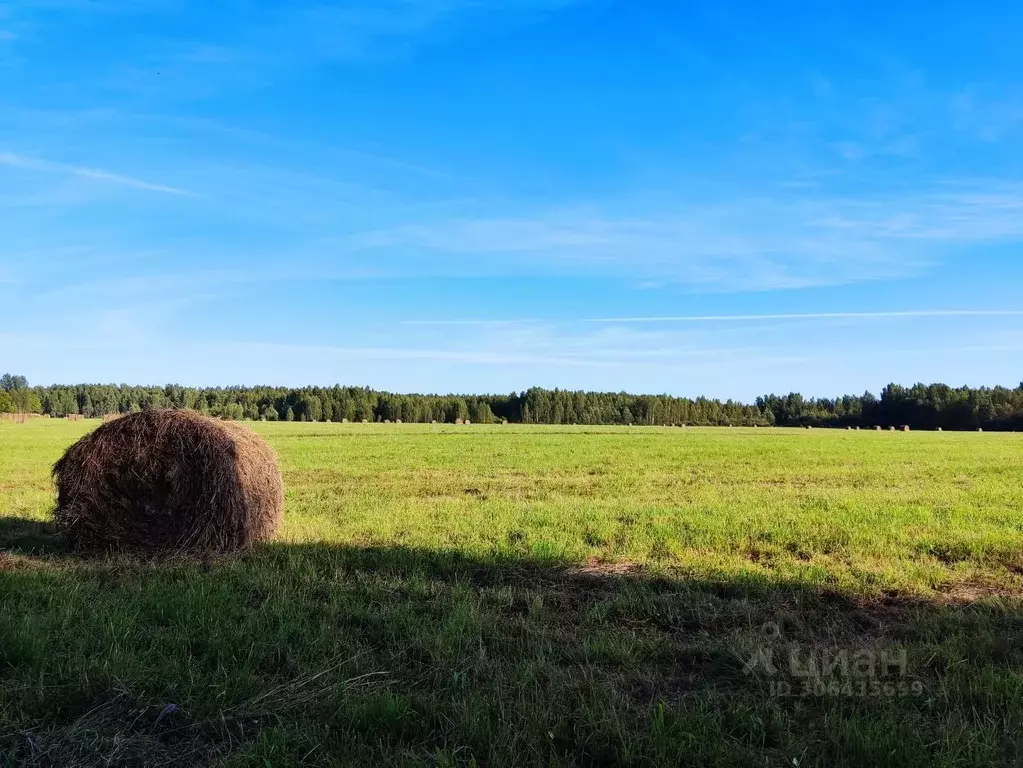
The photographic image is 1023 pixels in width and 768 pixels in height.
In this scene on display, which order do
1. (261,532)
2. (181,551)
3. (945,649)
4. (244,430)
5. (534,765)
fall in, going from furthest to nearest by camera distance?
(244,430), (261,532), (181,551), (945,649), (534,765)

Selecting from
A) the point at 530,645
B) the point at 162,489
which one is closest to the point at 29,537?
the point at 162,489

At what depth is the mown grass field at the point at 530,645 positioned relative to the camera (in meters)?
3.78

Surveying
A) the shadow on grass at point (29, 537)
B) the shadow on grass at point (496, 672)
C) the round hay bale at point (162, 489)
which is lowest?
the shadow on grass at point (29, 537)

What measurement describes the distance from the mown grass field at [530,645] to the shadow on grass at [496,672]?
2cm

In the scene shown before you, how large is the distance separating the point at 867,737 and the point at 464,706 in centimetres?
222

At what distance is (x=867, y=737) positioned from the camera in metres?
3.68

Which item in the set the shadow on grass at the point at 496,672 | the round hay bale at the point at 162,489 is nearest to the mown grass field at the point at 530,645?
the shadow on grass at the point at 496,672

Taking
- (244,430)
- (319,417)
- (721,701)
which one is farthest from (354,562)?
(319,417)

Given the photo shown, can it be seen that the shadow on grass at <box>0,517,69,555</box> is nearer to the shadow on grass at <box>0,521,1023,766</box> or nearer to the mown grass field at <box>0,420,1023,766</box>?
the mown grass field at <box>0,420,1023,766</box>

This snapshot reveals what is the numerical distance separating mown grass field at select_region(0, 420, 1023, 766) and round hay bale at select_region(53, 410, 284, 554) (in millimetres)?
591

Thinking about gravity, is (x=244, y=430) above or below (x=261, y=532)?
above

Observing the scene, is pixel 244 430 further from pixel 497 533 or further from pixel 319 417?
pixel 319 417

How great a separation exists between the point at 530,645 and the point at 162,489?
265 inches

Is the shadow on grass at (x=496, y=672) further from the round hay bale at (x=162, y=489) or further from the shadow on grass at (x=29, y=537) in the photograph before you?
the shadow on grass at (x=29, y=537)
